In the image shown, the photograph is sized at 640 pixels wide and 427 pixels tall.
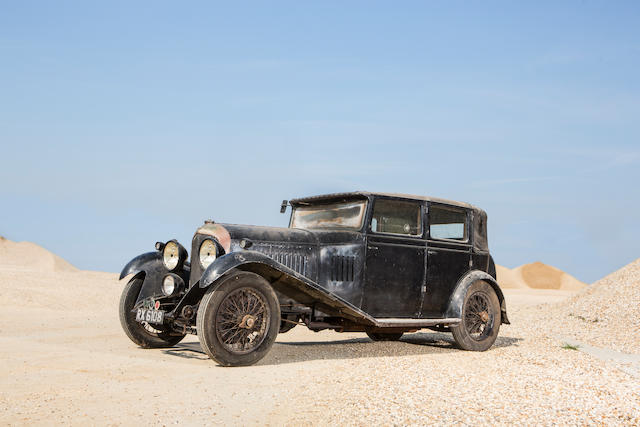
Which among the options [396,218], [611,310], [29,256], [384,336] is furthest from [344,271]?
[29,256]

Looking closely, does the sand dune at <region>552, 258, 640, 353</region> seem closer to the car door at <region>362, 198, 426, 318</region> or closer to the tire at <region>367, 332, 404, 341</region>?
the tire at <region>367, 332, 404, 341</region>

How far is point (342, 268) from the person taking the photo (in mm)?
8117

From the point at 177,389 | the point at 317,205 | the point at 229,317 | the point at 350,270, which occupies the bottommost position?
the point at 177,389

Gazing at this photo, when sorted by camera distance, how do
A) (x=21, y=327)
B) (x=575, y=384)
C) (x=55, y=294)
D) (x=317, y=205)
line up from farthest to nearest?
(x=55, y=294)
(x=21, y=327)
(x=317, y=205)
(x=575, y=384)

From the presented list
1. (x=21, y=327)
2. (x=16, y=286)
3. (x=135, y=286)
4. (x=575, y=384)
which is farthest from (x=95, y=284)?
(x=575, y=384)

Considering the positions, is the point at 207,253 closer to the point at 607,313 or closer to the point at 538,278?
the point at 607,313

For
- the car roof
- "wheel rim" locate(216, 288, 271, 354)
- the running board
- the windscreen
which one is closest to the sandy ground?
"wheel rim" locate(216, 288, 271, 354)

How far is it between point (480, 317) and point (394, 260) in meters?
1.94

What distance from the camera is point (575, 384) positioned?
21.6 feet

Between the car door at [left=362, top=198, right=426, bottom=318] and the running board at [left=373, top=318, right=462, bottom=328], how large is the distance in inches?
7.8

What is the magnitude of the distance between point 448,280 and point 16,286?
43.4ft

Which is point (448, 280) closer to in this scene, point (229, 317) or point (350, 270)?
point (350, 270)

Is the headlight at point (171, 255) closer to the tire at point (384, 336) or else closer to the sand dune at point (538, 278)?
the tire at point (384, 336)

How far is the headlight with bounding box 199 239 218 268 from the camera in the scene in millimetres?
7512
